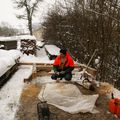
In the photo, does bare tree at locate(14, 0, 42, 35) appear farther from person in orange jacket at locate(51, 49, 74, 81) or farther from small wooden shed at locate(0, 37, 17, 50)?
person in orange jacket at locate(51, 49, 74, 81)

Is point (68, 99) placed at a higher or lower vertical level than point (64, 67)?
lower

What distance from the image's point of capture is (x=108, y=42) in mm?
10930

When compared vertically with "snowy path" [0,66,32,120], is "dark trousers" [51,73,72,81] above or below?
above

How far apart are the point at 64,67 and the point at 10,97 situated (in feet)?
6.19

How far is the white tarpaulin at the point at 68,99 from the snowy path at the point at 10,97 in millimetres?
773

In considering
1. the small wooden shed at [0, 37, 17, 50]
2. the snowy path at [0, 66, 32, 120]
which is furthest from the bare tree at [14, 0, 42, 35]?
the snowy path at [0, 66, 32, 120]

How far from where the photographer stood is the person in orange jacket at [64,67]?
27.4 feet

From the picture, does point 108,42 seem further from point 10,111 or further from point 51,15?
point 51,15

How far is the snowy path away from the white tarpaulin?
30.4 inches

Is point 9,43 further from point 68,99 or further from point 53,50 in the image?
point 68,99

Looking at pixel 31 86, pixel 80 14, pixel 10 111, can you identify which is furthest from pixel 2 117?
pixel 80 14

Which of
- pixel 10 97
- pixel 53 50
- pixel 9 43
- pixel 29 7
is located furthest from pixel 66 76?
pixel 29 7

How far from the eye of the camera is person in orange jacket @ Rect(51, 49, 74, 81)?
8.35m

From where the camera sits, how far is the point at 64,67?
28.0 ft
